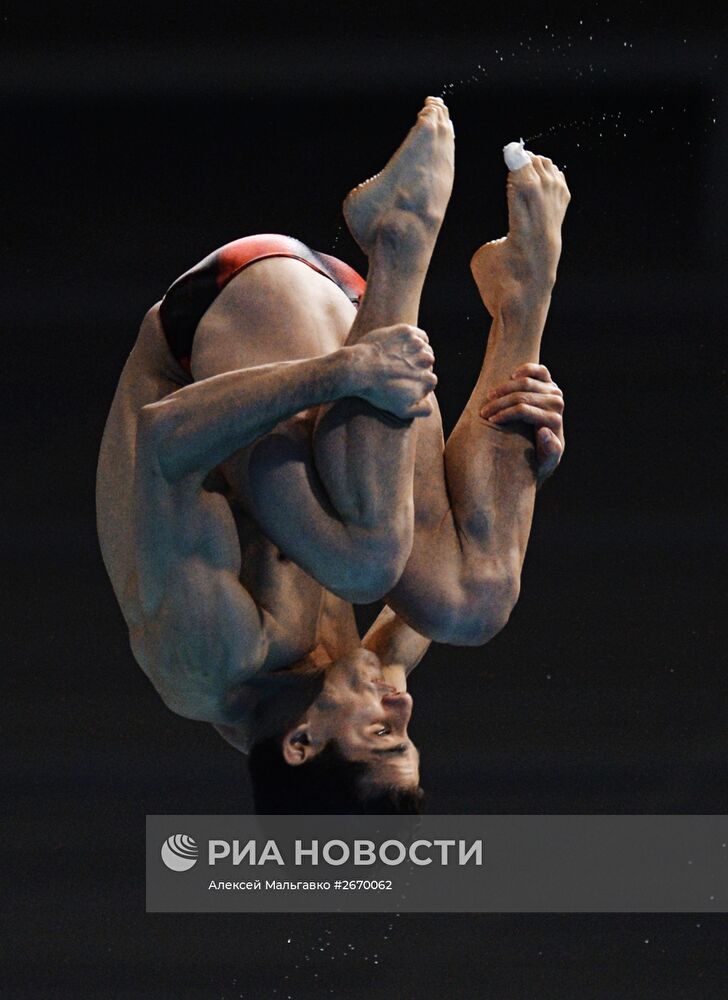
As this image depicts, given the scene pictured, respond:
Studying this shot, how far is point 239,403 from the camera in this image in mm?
1702

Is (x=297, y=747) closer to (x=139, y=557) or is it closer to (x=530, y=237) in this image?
(x=139, y=557)

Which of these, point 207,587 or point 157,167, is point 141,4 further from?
point 207,587

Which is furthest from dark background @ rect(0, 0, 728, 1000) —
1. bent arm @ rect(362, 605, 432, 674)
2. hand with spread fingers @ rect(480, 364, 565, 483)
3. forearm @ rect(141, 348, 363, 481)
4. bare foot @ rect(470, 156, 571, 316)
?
forearm @ rect(141, 348, 363, 481)

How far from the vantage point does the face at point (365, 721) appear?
1.94m

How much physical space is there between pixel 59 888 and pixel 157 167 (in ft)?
3.49

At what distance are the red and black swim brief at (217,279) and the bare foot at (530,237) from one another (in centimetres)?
15

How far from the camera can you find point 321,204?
9.44 feet

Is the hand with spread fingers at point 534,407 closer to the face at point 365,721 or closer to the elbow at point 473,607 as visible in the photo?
the elbow at point 473,607

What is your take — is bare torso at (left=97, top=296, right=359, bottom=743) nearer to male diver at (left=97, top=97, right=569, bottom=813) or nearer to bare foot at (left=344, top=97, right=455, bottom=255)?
male diver at (left=97, top=97, right=569, bottom=813)

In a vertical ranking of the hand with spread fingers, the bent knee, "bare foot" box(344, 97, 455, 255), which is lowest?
the bent knee

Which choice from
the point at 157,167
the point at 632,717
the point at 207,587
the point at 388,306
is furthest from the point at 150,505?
the point at 632,717

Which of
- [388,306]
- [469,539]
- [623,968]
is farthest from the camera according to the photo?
[623,968]

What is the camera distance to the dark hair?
194 centimetres

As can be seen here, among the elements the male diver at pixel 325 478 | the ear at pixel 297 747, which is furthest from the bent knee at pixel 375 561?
the ear at pixel 297 747
